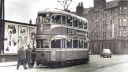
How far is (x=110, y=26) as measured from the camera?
6775 centimetres

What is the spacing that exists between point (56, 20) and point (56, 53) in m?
2.37

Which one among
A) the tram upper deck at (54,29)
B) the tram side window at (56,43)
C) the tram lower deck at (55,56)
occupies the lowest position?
the tram lower deck at (55,56)

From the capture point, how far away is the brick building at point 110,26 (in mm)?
65375

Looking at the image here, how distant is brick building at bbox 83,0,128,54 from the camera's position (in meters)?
65.4

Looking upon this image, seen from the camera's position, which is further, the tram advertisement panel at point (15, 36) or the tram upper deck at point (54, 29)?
the tram advertisement panel at point (15, 36)

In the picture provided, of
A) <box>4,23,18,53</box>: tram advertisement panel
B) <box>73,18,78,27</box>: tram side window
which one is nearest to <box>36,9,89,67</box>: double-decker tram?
<box>73,18,78,27</box>: tram side window

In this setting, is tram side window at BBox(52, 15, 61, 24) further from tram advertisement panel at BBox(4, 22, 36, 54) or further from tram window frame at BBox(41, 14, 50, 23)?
tram advertisement panel at BBox(4, 22, 36, 54)

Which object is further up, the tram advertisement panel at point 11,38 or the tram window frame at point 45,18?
the tram window frame at point 45,18

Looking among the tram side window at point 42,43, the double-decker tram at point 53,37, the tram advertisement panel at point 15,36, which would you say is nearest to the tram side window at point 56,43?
the double-decker tram at point 53,37

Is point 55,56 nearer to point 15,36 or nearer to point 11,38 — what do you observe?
point 11,38

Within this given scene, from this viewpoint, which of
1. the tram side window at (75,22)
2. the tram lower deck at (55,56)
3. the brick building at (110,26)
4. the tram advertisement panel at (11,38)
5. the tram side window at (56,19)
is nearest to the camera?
the tram lower deck at (55,56)

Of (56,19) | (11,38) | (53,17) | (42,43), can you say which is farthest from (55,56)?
(11,38)

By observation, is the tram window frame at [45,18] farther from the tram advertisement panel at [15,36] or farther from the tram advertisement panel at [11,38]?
the tram advertisement panel at [11,38]

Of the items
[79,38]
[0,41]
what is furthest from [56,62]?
[0,41]
